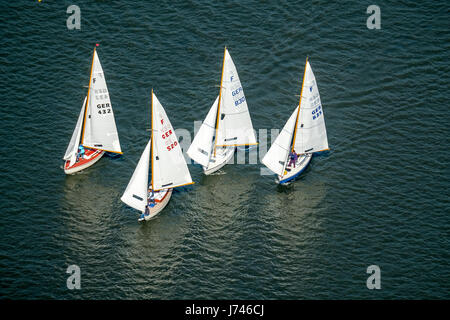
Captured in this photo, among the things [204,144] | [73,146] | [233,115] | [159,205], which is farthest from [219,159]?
[73,146]

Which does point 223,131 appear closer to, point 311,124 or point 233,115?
point 233,115

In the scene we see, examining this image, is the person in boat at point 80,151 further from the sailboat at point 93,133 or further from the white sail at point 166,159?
the white sail at point 166,159

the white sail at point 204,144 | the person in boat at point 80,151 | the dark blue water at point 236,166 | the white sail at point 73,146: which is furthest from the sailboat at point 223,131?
the white sail at point 73,146

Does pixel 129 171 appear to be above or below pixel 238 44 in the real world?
below

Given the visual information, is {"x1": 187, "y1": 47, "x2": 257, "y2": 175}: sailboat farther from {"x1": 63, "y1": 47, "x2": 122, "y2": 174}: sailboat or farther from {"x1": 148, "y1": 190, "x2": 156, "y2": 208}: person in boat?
{"x1": 63, "y1": 47, "x2": 122, "y2": 174}: sailboat
